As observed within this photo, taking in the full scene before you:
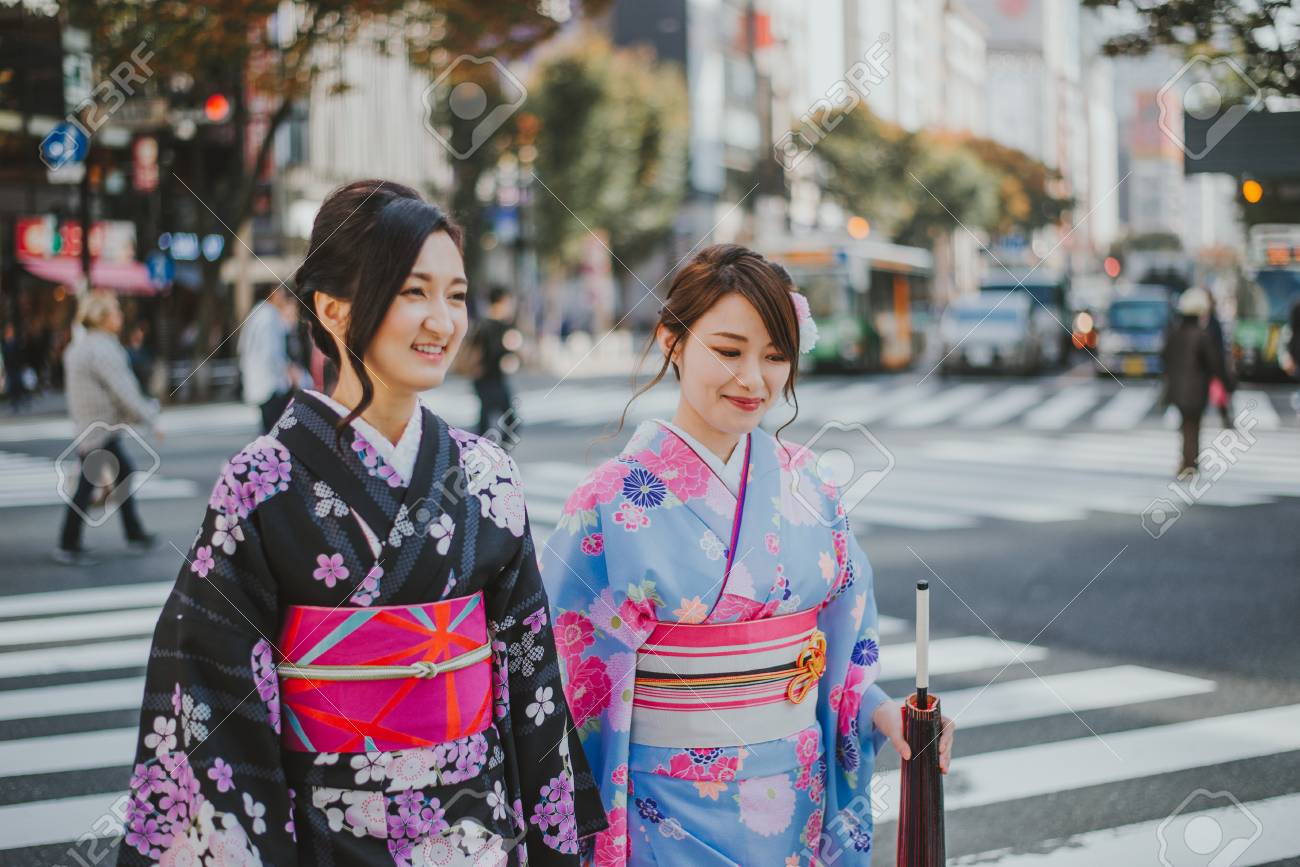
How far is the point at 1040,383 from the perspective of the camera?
24703 mm

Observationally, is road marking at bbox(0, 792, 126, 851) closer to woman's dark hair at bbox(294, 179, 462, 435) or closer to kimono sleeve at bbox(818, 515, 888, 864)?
kimono sleeve at bbox(818, 515, 888, 864)

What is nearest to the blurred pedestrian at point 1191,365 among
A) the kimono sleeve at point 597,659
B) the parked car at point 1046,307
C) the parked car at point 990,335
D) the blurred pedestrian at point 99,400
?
the blurred pedestrian at point 99,400

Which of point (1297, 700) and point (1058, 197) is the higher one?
point (1058, 197)

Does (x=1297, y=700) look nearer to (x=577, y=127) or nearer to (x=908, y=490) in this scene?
(x=908, y=490)

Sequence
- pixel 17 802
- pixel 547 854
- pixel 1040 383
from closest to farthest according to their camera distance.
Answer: pixel 547 854 < pixel 17 802 < pixel 1040 383

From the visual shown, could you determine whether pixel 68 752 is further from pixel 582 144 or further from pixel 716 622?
pixel 582 144

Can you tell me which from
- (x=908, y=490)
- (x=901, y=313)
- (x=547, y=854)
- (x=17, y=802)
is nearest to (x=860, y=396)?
(x=901, y=313)

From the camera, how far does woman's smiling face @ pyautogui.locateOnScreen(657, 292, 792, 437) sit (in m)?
2.29

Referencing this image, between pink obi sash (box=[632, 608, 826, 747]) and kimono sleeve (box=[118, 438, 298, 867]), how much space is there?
0.67 m

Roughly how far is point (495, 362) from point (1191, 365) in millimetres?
6003

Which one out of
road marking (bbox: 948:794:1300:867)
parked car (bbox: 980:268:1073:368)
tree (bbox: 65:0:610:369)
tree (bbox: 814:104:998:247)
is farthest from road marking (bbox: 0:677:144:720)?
tree (bbox: 814:104:998:247)

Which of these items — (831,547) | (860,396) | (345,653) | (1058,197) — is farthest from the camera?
(1058,197)

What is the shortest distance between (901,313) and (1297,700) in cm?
2458

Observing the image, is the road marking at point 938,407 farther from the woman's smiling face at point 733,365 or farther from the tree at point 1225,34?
the woman's smiling face at point 733,365
